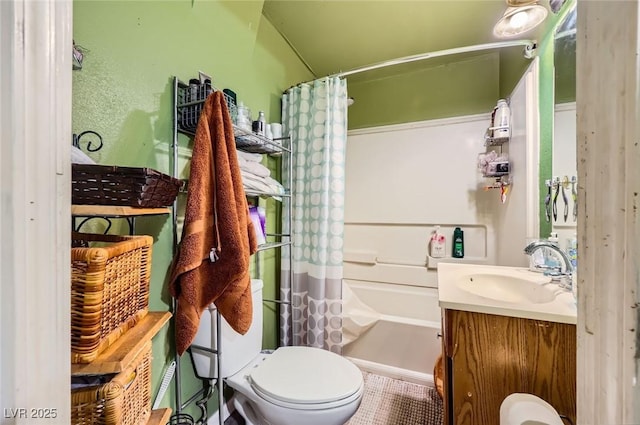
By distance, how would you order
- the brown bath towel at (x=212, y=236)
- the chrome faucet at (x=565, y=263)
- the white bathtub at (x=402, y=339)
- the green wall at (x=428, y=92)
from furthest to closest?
the green wall at (x=428, y=92) < the white bathtub at (x=402, y=339) < the chrome faucet at (x=565, y=263) < the brown bath towel at (x=212, y=236)

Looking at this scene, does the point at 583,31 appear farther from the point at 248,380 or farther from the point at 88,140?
the point at 248,380

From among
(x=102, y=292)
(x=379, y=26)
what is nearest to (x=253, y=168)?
(x=102, y=292)

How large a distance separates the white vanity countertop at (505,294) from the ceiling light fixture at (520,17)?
3.95ft

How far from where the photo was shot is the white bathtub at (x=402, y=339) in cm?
184

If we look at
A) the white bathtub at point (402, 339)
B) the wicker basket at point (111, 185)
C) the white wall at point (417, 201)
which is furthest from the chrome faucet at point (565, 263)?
the wicker basket at point (111, 185)

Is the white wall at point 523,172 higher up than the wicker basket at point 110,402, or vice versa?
the white wall at point 523,172

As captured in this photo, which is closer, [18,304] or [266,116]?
[18,304]

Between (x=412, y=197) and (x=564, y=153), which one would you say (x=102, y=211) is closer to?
(x=564, y=153)

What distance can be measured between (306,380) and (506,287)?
3.38ft

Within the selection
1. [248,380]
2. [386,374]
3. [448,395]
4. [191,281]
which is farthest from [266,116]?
[386,374]

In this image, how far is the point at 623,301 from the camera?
32 cm

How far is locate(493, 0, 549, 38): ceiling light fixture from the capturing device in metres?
1.21

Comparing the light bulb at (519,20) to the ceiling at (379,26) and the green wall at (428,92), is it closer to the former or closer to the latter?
the ceiling at (379,26)

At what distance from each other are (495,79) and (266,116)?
173 centimetres
